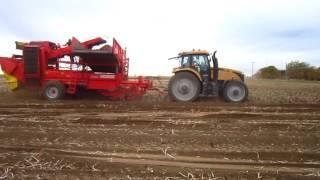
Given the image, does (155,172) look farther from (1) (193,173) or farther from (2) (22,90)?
(2) (22,90)

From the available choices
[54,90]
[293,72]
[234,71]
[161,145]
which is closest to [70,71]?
[54,90]

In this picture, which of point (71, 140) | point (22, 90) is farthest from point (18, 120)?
point (22, 90)

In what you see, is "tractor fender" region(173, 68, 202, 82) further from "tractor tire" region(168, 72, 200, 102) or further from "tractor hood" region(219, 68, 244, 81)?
"tractor hood" region(219, 68, 244, 81)

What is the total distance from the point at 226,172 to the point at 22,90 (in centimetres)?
1366

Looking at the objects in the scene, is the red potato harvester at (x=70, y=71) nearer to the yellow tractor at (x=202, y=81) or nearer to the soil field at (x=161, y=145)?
the yellow tractor at (x=202, y=81)

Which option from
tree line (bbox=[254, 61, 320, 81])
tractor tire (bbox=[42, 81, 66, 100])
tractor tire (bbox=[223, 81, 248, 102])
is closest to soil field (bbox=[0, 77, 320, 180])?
tractor tire (bbox=[223, 81, 248, 102])

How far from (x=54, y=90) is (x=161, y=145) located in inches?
410

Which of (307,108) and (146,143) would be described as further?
(307,108)

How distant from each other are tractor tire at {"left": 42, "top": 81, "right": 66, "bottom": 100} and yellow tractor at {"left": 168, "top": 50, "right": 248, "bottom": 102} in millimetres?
4207

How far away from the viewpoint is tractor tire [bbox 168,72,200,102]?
16.7 metres

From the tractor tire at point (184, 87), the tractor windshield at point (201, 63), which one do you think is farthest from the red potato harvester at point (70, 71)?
the tractor windshield at point (201, 63)

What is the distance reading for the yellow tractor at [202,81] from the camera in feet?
54.7

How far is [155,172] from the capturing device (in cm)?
607

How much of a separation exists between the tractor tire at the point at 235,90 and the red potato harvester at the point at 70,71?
9.86 feet
